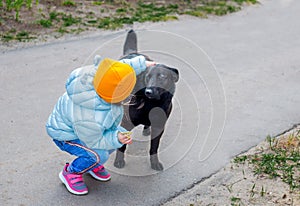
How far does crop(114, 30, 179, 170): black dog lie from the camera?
385cm

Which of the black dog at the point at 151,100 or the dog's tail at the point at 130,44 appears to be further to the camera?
the dog's tail at the point at 130,44

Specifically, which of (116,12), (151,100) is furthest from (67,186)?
(116,12)

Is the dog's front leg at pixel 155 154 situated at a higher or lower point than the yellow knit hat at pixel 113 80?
lower

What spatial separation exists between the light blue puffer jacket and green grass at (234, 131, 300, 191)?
4.44ft

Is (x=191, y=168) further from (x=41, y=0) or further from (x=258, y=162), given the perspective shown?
(x=41, y=0)

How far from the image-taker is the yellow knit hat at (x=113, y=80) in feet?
11.4

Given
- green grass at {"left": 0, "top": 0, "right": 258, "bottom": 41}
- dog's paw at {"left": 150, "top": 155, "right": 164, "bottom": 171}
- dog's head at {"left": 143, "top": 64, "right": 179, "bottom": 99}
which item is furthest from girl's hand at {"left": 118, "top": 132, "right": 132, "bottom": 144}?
green grass at {"left": 0, "top": 0, "right": 258, "bottom": 41}

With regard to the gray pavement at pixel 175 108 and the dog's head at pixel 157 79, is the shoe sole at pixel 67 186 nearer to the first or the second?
the gray pavement at pixel 175 108

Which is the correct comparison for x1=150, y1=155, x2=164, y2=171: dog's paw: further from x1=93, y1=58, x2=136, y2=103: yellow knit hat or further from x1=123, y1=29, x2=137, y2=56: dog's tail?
x1=93, y1=58, x2=136, y2=103: yellow knit hat

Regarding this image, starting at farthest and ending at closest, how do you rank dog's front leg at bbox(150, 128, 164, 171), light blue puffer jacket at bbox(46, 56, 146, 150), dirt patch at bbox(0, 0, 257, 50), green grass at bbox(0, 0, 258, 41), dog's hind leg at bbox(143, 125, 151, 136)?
1. green grass at bbox(0, 0, 258, 41)
2. dirt patch at bbox(0, 0, 257, 50)
3. dog's hind leg at bbox(143, 125, 151, 136)
4. dog's front leg at bbox(150, 128, 164, 171)
5. light blue puffer jacket at bbox(46, 56, 146, 150)

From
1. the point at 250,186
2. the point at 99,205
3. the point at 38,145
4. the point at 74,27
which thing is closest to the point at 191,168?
the point at 250,186

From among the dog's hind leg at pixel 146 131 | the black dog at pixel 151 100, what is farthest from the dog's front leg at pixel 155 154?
the dog's hind leg at pixel 146 131

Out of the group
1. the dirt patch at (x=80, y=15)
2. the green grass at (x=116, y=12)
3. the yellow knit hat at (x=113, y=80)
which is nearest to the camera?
the yellow knit hat at (x=113, y=80)

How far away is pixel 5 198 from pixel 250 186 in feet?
6.26
